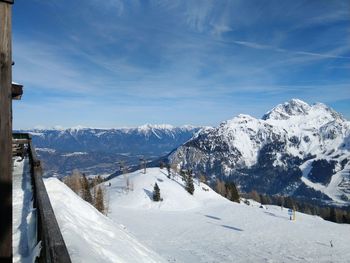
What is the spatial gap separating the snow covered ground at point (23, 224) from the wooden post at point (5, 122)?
3.12 metres

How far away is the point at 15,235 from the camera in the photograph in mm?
8383

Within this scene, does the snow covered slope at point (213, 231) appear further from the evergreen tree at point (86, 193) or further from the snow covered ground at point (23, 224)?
the snow covered ground at point (23, 224)

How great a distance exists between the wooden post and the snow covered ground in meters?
3.12

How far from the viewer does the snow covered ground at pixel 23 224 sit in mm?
7129

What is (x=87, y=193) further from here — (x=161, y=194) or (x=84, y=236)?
(x=84, y=236)

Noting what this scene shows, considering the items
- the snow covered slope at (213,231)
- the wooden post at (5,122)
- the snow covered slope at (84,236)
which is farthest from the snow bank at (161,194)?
the wooden post at (5,122)

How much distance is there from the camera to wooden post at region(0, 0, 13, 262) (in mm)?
3555

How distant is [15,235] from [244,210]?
7809 centimetres

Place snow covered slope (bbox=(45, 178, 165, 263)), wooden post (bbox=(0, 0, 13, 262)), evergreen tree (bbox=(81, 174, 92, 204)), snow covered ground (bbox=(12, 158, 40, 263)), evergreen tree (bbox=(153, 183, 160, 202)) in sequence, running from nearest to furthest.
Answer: wooden post (bbox=(0, 0, 13, 262)) < snow covered ground (bbox=(12, 158, 40, 263)) < snow covered slope (bbox=(45, 178, 165, 263)) < evergreen tree (bbox=(81, 174, 92, 204)) < evergreen tree (bbox=(153, 183, 160, 202))

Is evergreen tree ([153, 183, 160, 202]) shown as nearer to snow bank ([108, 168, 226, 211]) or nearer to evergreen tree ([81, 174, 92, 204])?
snow bank ([108, 168, 226, 211])

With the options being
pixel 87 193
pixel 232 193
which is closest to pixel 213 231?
pixel 87 193

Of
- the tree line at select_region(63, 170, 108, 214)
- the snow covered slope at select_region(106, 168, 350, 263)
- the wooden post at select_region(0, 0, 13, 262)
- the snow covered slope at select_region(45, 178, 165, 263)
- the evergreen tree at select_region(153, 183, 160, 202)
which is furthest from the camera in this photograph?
the evergreen tree at select_region(153, 183, 160, 202)

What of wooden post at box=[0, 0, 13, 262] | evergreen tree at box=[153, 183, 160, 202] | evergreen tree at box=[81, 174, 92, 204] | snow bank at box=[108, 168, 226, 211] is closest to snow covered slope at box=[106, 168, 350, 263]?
snow bank at box=[108, 168, 226, 211]

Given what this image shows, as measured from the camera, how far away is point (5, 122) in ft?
11.8
